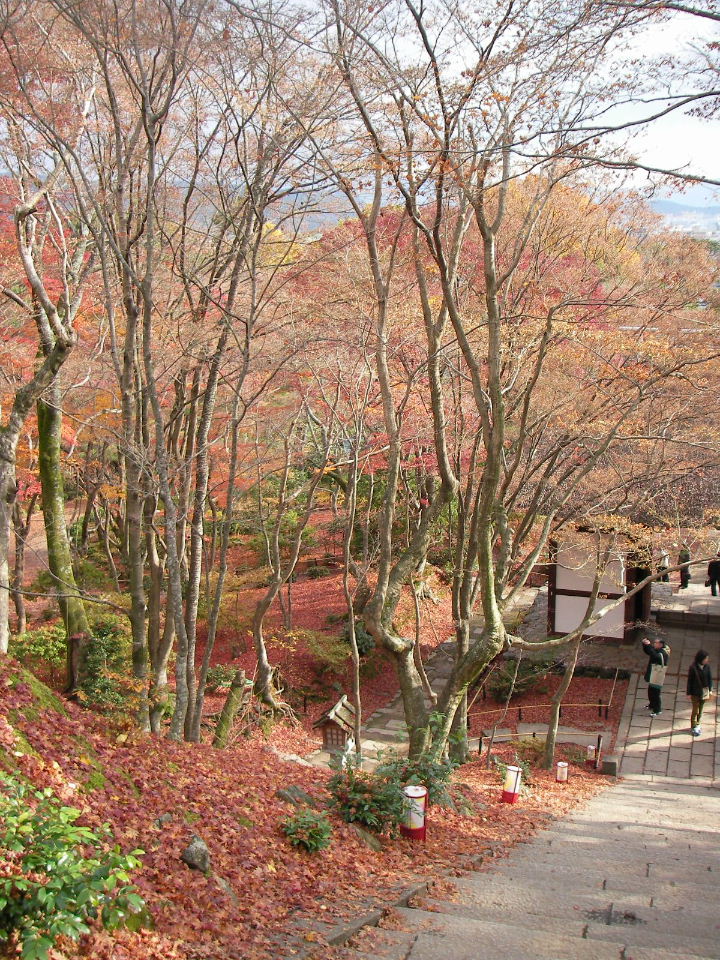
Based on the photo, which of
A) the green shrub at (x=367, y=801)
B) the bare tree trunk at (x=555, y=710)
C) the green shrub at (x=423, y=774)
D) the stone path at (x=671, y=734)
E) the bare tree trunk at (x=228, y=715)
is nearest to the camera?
the green shrub at (x=367, y=801)

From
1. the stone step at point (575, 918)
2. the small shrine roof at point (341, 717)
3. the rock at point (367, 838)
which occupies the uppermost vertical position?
the stone step at point (575, 918)

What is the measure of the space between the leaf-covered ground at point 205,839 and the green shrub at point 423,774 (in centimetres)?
23

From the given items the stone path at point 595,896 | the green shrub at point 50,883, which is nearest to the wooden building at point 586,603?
the stone path at point 595,896

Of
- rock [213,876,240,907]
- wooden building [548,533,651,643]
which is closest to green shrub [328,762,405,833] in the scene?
rock [213,876,240,907]

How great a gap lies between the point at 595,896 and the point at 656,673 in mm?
8222

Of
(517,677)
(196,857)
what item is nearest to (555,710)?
(517,677)

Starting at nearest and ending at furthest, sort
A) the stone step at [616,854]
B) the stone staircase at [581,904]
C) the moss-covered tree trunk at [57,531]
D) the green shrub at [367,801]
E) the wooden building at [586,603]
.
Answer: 1. the stone staircase at [581,904]
2. the green shrub at [367,801]
3. the stone step at [616,854]
4. the moss-covered tree trunk at [57,531]
5. the wooden building at [586,603]

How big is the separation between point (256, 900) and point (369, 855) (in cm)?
141

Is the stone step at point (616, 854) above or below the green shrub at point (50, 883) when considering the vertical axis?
below

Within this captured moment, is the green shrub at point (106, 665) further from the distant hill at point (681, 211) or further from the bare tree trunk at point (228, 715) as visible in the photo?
the distant hill at point (681, 211)

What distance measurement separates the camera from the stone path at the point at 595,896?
3.97 meters

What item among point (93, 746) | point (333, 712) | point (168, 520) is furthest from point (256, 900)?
point (333, 712)

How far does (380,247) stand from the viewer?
11.6m

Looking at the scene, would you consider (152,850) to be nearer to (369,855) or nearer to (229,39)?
(369,855)
